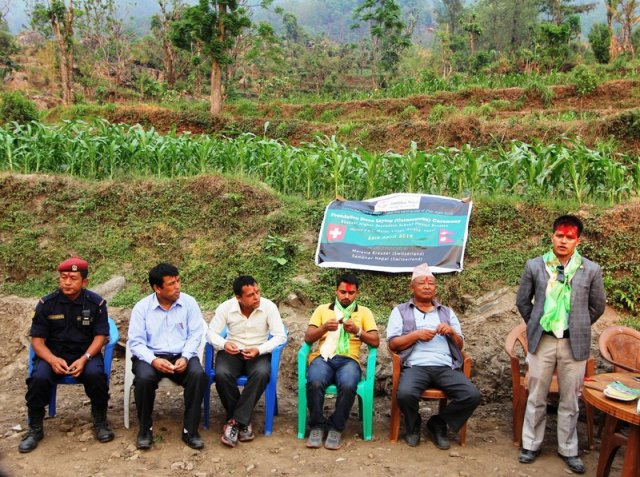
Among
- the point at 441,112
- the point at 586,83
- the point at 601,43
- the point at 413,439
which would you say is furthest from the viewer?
the point at 601,43

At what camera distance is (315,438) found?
14.0ft

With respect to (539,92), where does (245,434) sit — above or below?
below

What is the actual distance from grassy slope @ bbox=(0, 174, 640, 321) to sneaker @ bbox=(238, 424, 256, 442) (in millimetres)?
2096

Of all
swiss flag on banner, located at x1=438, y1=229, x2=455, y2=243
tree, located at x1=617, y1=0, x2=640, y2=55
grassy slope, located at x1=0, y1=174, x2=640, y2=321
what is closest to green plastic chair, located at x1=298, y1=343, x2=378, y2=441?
grassy slope, located at x1=0, y1=174, x2=640, y2=321

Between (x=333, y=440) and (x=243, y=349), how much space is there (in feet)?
3.11

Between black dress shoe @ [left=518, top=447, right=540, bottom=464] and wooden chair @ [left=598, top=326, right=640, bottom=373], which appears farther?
wooden chair @ [left=598, top=326, right=640, bottom=373]

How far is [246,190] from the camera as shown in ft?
25.2

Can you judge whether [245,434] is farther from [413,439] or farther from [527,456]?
[527,456]

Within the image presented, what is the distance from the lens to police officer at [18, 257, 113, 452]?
13.8 feet

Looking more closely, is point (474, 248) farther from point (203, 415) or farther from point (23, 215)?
point (23, 215)

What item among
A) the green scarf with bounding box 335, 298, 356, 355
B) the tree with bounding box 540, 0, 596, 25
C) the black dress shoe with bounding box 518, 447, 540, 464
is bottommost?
the black dress shoe with bounding box 518, 447, 540, 464

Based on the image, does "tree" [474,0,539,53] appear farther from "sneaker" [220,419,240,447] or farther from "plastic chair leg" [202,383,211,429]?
"sneaker" [220,419,240,447]

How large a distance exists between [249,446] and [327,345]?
934 mm

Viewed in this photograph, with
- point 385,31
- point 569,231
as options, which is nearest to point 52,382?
point 569,231
